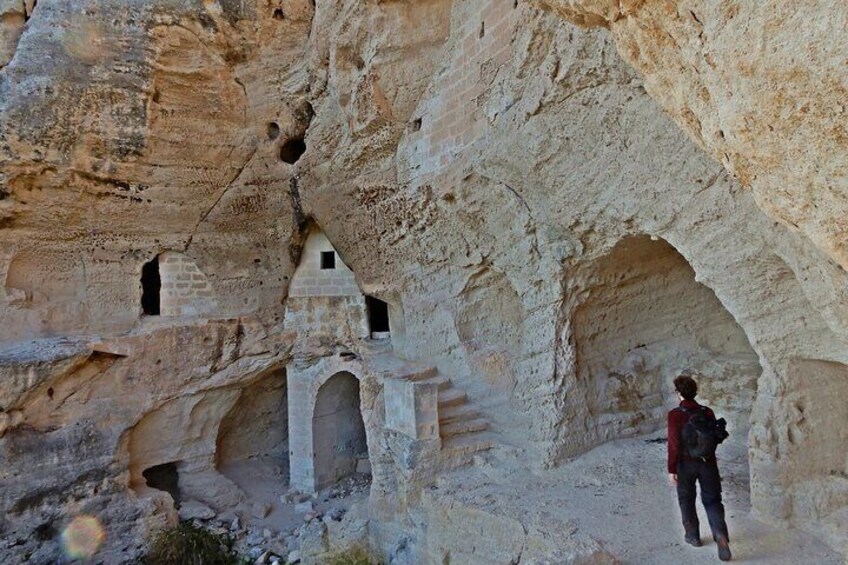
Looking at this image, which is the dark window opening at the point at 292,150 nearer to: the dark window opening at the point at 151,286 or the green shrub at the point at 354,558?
the dark window opening at the point at 151,286

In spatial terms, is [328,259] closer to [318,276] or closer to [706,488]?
[318,276]

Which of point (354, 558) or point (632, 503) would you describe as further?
point (354, 558)

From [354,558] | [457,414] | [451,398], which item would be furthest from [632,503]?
[354,558]

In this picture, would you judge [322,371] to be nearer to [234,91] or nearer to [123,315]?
[123,315]

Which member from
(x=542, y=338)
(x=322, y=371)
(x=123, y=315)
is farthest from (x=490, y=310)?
(x=123, y=315)

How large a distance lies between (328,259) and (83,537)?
5.27m

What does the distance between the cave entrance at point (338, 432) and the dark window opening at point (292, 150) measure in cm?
366

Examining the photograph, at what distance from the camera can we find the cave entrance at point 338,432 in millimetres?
9570

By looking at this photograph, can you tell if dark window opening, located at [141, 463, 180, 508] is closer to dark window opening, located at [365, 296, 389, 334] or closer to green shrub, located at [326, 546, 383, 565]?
green shrub, located at [326, 546, 383, 565]

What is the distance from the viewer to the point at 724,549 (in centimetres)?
360

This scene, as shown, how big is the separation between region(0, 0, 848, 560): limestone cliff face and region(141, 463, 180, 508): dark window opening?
0.49m

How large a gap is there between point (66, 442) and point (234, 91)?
5420 mm

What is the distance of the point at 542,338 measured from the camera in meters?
5.78

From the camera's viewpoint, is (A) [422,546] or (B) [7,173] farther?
(B) [7,173]
